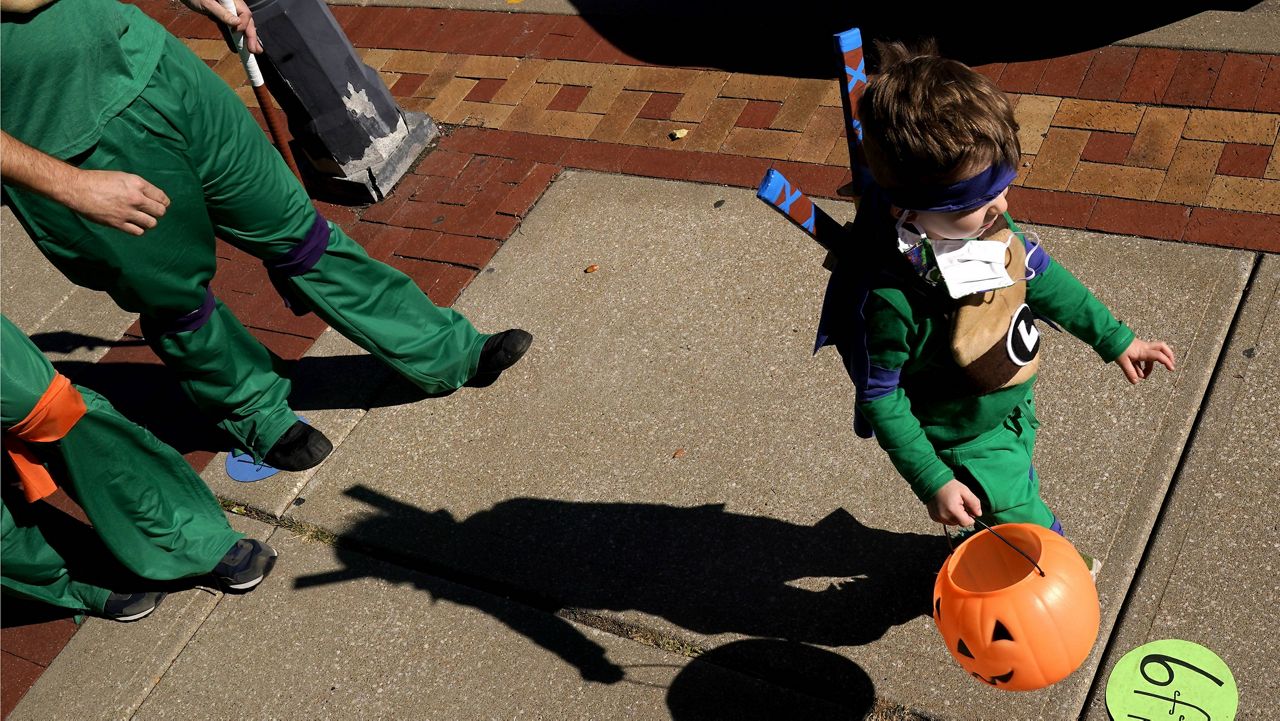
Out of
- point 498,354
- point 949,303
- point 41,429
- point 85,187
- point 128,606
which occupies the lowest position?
point 498,354

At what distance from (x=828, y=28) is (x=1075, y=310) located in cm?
286

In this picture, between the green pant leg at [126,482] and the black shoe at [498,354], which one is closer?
the green pant leg at [126,482]

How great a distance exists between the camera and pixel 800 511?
3.21 m

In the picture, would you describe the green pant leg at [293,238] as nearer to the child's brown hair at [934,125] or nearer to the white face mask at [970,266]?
the child's brown hair at [934,125]

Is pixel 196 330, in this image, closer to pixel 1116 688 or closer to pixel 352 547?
pixel 352 547

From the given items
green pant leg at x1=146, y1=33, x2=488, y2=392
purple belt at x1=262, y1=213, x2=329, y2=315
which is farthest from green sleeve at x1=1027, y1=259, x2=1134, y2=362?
purple belt at x1=262, y1=213, x2=329, y2=315

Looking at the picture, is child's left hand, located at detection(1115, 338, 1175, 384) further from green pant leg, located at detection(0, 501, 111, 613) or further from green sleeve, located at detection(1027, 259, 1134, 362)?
green pant leg, located at detection(0, 501, 111, 613)

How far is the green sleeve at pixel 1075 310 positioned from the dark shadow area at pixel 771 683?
0.97 m

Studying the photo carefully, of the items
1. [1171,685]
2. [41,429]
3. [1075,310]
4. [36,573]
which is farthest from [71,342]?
[1171,685]

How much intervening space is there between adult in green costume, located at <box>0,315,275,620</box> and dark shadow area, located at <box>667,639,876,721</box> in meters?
1.41

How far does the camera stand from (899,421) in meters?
2.32

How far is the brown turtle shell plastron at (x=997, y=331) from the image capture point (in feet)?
7.45

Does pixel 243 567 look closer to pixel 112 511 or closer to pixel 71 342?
pixel 112 511

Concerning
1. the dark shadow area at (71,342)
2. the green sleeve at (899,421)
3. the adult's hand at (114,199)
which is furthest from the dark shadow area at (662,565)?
the dark shadow area at (71,342)
